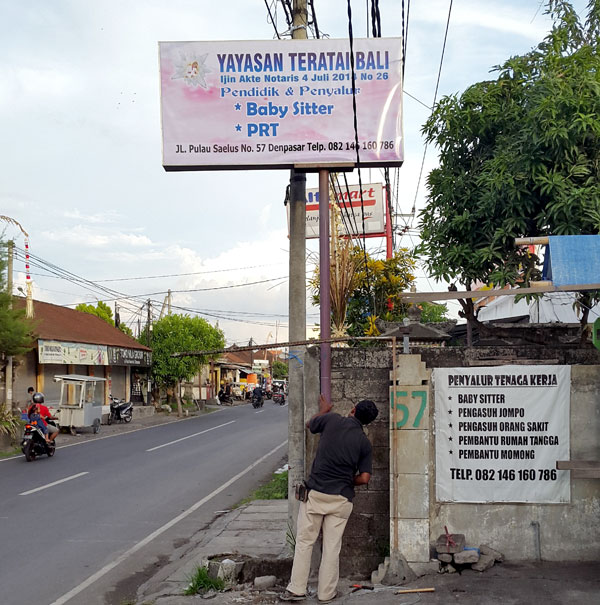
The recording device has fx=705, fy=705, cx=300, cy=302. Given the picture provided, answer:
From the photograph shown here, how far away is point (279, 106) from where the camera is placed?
8297 millimetres

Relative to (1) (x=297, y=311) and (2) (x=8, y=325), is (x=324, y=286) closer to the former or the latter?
(1) (x=297, y=311)

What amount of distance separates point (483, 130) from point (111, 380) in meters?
31.7

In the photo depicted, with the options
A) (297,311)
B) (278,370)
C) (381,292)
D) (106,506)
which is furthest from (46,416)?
(278,370)

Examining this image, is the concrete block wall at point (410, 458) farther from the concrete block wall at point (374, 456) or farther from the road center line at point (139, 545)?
the road center line at point (139, 545)

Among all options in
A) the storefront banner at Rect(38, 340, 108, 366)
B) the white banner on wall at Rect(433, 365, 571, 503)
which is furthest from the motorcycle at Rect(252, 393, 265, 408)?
the white banner on wall at Rect(433, 365, 571, 503)

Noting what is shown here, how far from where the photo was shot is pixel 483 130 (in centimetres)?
1060

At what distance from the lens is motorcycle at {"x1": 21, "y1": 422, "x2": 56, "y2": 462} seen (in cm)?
1795

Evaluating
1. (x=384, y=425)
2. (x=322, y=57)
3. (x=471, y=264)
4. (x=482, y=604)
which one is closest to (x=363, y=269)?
(x=471, y=264)

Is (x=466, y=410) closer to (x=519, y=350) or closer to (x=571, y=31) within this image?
(x=519, y=350)

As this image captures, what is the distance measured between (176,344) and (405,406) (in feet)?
128

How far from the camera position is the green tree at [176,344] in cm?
4338

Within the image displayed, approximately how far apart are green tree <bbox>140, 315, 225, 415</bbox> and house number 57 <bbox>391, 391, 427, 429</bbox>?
36.7 metres

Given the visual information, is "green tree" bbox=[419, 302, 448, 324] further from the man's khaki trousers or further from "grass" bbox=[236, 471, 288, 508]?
the man's khaki trousers

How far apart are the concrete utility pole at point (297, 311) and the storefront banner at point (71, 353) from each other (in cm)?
2255
